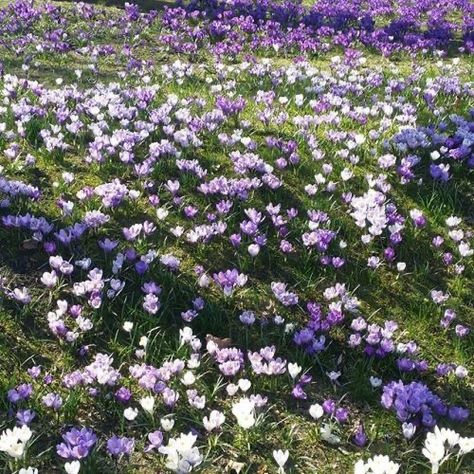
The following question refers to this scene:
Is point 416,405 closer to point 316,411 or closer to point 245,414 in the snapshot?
point 316,411

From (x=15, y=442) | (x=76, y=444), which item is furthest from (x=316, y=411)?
(x=15, y=442)

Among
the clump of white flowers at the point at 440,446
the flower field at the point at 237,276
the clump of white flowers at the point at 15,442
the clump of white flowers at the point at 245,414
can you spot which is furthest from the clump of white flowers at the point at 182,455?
the clump of white flowers at the point at 440,446

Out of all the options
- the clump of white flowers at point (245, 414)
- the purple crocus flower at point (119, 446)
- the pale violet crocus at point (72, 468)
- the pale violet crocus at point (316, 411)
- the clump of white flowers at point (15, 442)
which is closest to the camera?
the pale violet crocus at point (72, 468)

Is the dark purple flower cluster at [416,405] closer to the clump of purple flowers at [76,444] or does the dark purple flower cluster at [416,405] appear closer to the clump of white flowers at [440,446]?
the clump of white flowers at [440,446]

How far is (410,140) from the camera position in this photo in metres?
7.42

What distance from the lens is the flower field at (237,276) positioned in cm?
406

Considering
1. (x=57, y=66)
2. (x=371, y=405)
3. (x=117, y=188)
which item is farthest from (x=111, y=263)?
(x=57, y=66)

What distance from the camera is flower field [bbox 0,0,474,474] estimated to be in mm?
4059

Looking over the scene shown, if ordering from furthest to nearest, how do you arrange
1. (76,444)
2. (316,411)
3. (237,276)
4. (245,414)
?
(237,276)
(316,411)
(245,414)
(76,444)

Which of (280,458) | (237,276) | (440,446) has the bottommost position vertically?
(237,276)

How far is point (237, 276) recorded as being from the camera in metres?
5.21

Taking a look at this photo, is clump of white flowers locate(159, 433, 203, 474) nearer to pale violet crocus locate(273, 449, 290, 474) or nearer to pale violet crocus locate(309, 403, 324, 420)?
pale violet crocus locate(273, 449, 290, 474)

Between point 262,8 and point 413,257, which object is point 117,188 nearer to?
point 413,257

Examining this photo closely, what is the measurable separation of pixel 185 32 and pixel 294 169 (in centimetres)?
766
